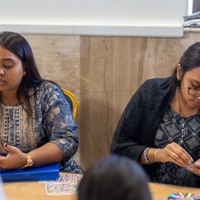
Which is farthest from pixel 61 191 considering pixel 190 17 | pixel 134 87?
pixel 190 17

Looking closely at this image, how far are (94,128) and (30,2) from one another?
0.89 metres

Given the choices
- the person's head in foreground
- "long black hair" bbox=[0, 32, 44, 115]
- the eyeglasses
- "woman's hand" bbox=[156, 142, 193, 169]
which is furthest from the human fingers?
the person's head in foreground

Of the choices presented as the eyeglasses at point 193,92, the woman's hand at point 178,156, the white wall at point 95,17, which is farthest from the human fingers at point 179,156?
the white wall at point 95,17

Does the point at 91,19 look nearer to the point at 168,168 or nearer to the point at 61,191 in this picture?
the point at 168,168

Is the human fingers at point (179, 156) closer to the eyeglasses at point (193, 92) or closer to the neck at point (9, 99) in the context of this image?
the eyeglasses at point (193, 92)

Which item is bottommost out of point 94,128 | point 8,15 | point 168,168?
point 94,128

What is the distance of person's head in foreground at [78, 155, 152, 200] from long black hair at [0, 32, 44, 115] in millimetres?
1471

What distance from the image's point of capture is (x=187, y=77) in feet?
5.46

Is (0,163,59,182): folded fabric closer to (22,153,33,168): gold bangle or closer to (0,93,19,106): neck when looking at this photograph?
(22,153,33,168): gold bangle

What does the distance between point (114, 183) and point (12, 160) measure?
1.20 m

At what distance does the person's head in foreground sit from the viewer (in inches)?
15.1

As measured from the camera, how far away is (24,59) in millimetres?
1860

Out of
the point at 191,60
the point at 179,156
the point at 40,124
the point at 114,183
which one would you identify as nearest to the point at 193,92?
the point at 191,60

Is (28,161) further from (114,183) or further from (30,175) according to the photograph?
(114,183)
